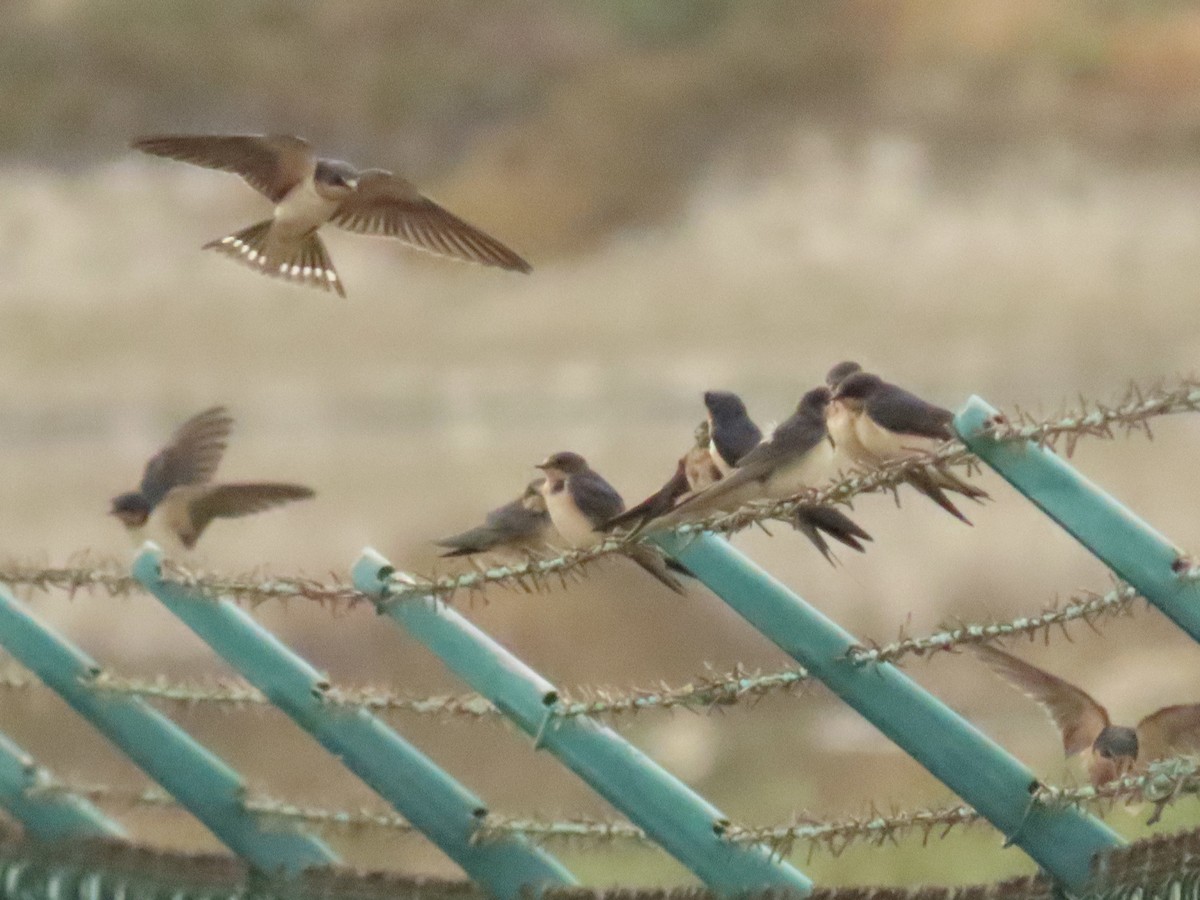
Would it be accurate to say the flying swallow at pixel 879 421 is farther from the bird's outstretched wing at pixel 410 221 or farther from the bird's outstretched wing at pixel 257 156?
the bird's outstretched wing at pixel 257 156

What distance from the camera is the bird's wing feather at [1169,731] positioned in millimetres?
1236

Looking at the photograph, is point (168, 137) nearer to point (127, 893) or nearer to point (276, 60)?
point (127, 893)

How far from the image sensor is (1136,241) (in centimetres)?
267

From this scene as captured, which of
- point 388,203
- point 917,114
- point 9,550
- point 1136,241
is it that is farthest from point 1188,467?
point 9,550

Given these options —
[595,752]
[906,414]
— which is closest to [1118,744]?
[906,414]

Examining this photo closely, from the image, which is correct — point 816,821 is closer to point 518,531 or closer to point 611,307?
point 518,531

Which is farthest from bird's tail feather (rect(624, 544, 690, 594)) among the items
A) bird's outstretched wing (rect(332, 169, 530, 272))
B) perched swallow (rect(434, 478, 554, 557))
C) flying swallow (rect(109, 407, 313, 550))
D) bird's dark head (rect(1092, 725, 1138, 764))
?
flying swallow (rect(109, 407, 313, 550))

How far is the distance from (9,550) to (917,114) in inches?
64.8

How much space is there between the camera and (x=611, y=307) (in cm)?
290

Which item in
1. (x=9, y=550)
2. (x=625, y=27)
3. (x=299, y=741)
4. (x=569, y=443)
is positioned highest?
(x=625, y=27)

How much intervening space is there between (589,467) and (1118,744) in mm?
544

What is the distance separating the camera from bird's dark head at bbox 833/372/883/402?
1.33 meters

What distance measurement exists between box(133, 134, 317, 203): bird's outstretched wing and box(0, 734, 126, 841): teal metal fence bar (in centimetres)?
64

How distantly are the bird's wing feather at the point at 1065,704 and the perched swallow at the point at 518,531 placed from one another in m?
0.47
